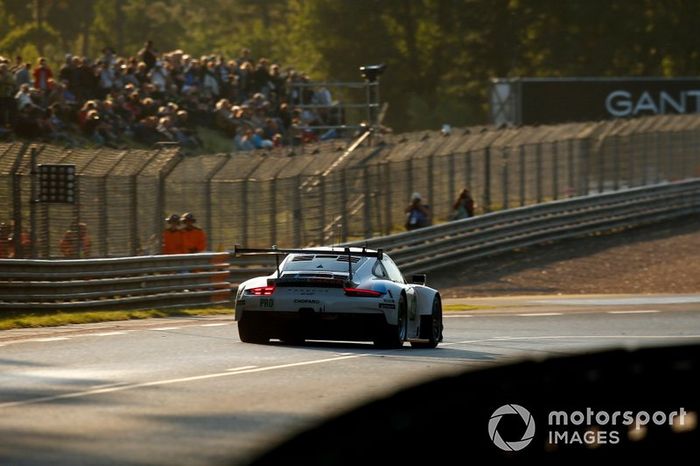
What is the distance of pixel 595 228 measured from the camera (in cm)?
4206

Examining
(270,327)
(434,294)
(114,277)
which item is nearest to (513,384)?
(270,327)

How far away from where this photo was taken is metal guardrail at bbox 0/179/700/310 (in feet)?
76.0

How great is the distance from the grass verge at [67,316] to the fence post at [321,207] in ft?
20.8

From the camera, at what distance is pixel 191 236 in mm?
27406

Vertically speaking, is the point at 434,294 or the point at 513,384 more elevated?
the point at 513,384

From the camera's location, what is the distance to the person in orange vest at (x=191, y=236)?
89.6 feet

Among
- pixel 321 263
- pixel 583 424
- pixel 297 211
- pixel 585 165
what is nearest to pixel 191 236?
pixel 297 211

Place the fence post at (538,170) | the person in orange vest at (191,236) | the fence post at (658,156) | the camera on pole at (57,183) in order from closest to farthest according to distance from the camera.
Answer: the camera on pole at (57,183), the person in orange vest at (191,236), the fence post at (538,170), the fence post at (658,156)

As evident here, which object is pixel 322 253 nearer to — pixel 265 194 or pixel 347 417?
pixel 265 194

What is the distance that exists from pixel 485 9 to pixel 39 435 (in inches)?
2899

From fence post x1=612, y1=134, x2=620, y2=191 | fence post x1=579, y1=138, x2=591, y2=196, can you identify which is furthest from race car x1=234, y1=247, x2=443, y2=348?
fence post x1=612, y1=134, x2=620, y2=191

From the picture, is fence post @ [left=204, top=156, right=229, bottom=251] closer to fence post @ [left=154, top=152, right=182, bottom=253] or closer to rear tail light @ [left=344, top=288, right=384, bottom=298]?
fence post @ [left=154, top=152, right=182, bottom=253]

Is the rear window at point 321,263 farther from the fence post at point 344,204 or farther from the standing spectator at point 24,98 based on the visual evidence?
the fence post at point 344,204

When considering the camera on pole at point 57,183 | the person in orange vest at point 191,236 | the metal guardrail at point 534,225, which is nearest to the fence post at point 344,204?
the metal guardrail at point 534,225
